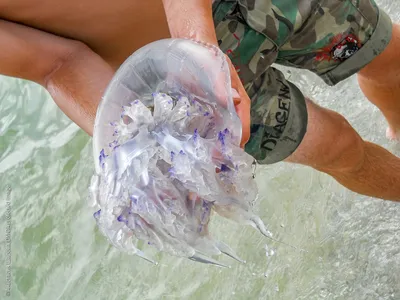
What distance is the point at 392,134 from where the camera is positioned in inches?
83.9

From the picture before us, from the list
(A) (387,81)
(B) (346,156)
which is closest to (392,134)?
(A) (387,81)

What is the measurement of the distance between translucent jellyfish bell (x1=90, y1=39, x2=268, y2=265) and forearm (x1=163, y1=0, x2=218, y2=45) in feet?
0.12

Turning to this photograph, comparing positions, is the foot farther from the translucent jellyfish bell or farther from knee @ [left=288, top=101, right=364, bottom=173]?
the translucent jellyfish bell

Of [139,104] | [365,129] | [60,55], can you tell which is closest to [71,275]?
[365,129]

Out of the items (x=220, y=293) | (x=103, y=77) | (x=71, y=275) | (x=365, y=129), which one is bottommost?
(x=71, y=275)

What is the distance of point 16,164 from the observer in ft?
12.3

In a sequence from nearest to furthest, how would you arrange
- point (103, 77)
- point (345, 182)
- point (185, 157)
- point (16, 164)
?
1. point (185, 157)
2. point (103, 77)
3. point (345, 182)
4. point (16, 164)

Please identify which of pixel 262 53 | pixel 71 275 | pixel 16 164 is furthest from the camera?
pixel 16 164

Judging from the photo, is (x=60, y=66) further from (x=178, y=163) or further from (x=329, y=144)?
(x=329, y=144)

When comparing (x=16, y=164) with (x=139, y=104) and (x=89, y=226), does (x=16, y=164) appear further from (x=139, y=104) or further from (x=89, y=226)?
(x=139, y=104)

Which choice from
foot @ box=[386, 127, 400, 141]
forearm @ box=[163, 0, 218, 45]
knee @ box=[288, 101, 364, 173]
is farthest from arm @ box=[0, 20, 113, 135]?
foot @ box=[386, 127, 400, 141]

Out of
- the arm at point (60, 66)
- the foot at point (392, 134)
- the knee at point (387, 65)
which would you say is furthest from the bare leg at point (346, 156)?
the arm at point (60, 66)

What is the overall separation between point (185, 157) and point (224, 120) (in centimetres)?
9

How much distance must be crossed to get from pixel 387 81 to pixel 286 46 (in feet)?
1.48
